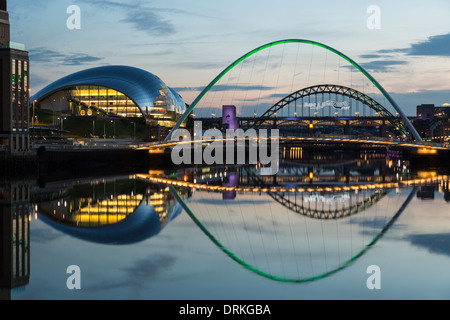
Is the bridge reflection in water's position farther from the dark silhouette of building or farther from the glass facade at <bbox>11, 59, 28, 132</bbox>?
the glass facade at <bbox>11, 59, 28, 132</bbox>

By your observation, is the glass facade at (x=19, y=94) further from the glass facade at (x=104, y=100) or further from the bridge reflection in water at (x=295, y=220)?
the glass facade at (x=104, y=100)

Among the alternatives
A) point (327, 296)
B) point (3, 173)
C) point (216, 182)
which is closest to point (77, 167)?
point (3, 173)

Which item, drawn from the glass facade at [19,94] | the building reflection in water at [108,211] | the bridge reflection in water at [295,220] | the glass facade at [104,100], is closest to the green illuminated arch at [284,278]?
the bridge reflection in water at [295,220]

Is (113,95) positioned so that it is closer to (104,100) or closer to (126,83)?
(104,100)

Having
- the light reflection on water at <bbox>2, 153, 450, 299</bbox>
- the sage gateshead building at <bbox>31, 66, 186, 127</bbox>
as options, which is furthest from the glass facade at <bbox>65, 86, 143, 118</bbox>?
the light reflection on water at <bbox>2, 153, 450, 299</bbox>

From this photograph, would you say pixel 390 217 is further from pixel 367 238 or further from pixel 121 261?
pixel 121 261

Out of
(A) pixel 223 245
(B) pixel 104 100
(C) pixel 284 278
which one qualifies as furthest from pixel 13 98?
(B) pixel 104 100

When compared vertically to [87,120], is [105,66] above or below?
above
